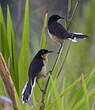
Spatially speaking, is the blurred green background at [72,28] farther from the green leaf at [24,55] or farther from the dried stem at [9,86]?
the dried stem at [9,86]

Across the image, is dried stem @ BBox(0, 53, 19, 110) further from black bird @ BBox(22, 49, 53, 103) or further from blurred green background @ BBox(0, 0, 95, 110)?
blurred green background @ BBox(0, 0, 95, 110)

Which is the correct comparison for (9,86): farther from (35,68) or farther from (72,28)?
(72,28)

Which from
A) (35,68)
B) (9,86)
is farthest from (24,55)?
(9,86)

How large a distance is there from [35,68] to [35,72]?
0.02 meters

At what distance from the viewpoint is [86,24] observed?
117 inches

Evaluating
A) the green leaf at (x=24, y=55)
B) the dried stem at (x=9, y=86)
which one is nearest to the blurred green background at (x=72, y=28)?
the green leaf at (x=24, y=55)

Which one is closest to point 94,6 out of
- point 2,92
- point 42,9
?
point 42,9

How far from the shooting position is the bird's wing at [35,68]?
120cm

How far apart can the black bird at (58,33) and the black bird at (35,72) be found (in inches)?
2.5

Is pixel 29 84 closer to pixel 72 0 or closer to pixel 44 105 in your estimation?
pixel 44 105

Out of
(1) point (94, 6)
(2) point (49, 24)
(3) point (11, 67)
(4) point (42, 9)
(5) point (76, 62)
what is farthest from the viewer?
(4) point (42, 9)

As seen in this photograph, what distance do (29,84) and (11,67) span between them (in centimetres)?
12

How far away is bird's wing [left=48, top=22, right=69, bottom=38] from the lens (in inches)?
49.2

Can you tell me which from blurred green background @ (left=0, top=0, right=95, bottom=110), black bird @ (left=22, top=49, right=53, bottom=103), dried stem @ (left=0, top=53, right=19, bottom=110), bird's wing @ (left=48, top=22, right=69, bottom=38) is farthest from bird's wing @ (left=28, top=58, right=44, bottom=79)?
blurred green background @ (left=0, top=0, right=95, bottom=110)
